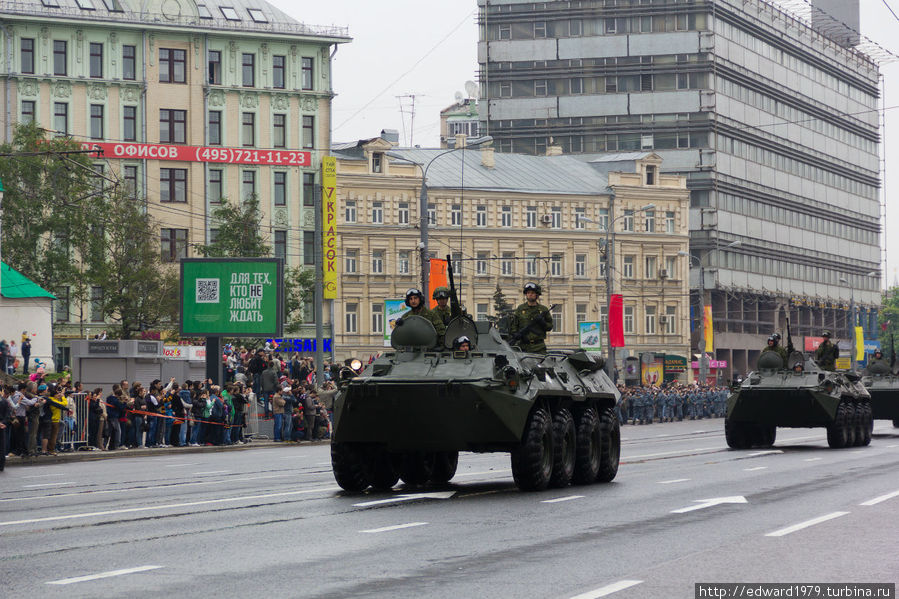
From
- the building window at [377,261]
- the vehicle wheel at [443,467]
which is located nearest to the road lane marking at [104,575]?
the vehicle wheel at [443,467]

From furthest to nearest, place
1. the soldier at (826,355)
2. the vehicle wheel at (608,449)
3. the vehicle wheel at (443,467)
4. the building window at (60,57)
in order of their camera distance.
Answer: the building window at (60,57) < the soldier at (826,355) < the vehicle wheel at (608,449) < the vehicle wheel at (443,467)

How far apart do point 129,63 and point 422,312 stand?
55581 millimetres

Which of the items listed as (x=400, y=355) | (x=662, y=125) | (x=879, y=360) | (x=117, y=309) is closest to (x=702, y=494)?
(x=400, y=355)

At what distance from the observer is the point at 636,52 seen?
98562mm

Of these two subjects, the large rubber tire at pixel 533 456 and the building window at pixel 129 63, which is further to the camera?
the building window at pixel 129 63

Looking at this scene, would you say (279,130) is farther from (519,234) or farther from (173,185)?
(519,234)

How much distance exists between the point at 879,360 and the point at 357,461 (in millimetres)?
26932

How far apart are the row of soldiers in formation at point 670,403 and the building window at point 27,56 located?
29548 mm

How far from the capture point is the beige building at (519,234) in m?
79.9

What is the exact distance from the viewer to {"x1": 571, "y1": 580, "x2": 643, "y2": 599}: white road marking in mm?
9633

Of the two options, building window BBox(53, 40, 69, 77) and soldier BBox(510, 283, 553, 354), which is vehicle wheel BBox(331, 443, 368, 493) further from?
building window BBox(53, 40, 69, 77)

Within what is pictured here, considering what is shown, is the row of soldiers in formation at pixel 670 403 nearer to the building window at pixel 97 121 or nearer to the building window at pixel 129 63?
the building window at pixel 97 121

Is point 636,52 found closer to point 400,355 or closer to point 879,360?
point 879,360

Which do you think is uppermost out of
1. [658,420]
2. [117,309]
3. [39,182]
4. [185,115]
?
[185,115]
